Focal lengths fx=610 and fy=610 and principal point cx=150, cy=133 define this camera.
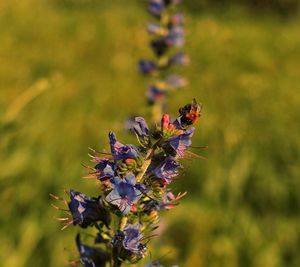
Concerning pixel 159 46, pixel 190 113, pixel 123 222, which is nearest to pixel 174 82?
pixel 159 46

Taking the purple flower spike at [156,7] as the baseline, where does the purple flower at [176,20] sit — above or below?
below

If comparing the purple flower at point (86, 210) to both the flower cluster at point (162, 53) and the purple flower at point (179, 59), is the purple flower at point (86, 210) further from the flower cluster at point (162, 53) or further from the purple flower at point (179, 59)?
the purple flower at point (179, 59)

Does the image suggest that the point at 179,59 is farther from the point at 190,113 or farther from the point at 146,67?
the point at 190,113

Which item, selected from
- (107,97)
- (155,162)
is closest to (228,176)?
(155,162)

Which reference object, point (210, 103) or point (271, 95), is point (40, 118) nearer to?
point (210, 103)

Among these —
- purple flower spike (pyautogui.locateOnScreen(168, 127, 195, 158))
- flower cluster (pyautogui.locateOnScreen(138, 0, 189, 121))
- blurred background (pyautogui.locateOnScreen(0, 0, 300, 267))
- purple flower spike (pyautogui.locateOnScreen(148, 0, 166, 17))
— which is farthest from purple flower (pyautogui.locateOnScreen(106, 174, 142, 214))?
purple flower spike (pyautogui.locateOnScreen(148, 0, 166, 17))

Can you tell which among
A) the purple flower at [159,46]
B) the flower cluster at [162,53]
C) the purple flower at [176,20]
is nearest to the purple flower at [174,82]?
the flower cluster at [162,53]

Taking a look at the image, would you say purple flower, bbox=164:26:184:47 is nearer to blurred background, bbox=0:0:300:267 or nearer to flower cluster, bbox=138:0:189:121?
flower cluster, bbox=138:0:189:121
